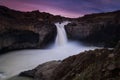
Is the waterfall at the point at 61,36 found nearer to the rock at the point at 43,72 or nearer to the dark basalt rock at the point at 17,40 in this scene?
the dark basalt rock at the point at 17,40

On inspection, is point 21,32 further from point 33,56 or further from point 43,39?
point 33,56

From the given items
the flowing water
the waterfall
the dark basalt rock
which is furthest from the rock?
the waterfall

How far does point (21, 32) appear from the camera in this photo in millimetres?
44562

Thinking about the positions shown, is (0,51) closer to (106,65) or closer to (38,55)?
(38,55)

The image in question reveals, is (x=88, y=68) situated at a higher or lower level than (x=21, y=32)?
higher

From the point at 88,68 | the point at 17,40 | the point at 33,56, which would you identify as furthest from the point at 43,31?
the point at 88,68

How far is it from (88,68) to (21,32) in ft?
98.0

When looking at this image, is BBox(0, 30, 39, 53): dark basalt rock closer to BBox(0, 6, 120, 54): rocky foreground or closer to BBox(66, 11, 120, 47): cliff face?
BBox(0, 6, 120, 54): rocky foreground

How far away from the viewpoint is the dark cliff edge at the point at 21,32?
4236cm

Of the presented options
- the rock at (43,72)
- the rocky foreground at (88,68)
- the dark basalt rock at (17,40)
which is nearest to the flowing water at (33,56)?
the dark basalt rock at (17,40)

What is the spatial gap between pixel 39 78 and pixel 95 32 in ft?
91.1

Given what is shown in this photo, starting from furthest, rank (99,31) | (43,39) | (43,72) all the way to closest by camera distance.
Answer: (99,31) < (43,39) < (43,72)

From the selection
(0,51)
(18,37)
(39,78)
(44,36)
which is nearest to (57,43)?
(44,36)

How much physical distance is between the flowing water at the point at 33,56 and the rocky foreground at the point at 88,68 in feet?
17.8
